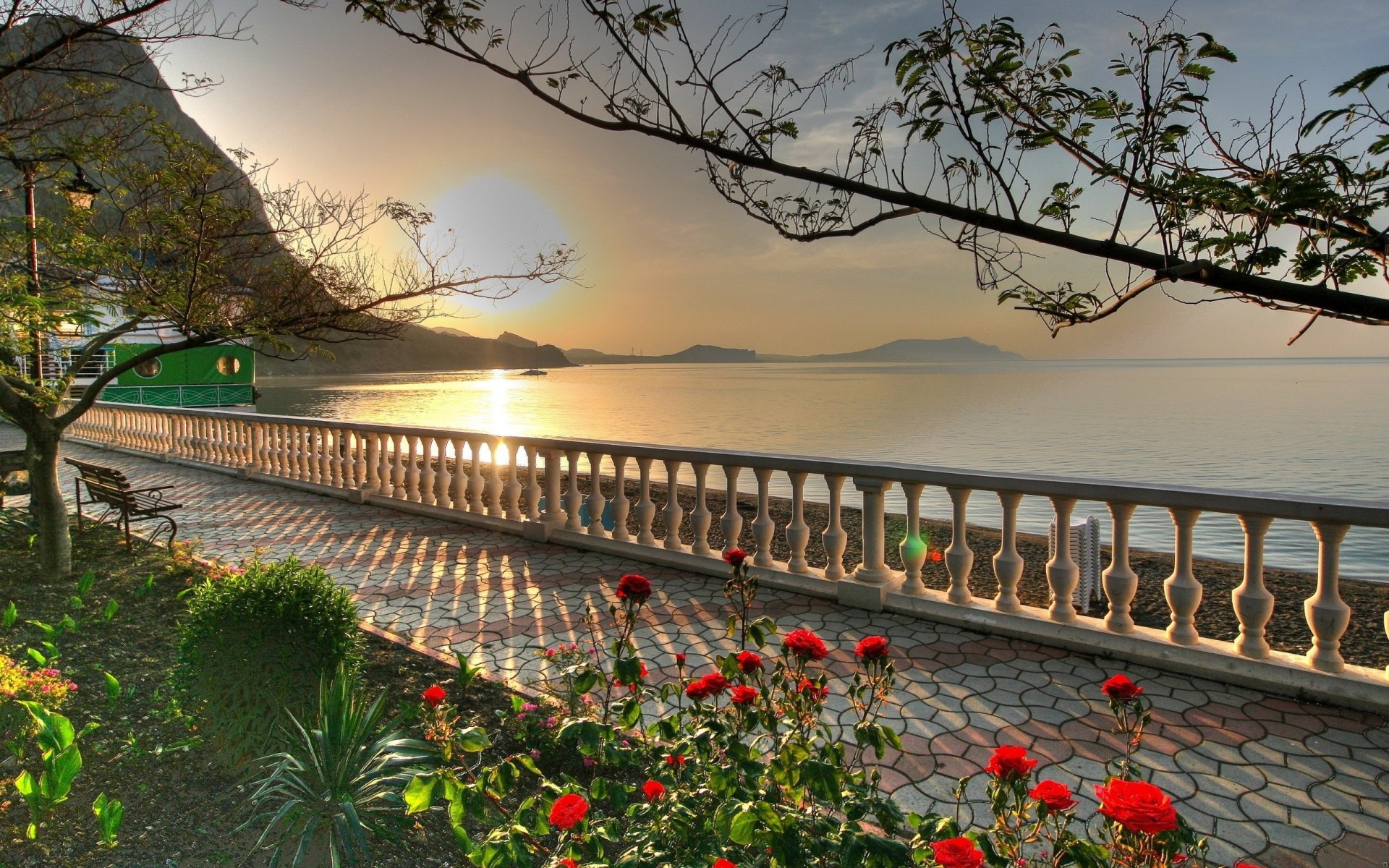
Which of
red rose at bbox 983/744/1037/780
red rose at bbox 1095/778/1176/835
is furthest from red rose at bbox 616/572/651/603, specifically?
red rose at bbox 1095/778/1176/835

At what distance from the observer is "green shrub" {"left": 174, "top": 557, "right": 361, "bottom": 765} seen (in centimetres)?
340

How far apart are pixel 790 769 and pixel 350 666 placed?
2674mm

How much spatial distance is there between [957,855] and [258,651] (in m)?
3.48

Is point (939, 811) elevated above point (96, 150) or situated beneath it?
situated beneath

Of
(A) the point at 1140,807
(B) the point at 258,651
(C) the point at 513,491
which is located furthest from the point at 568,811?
(C) the point at 513,491

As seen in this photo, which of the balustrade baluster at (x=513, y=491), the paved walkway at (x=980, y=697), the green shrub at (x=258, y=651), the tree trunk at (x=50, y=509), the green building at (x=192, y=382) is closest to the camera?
the paved walkway at (x=980, y=697)

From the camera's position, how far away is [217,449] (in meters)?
14.4

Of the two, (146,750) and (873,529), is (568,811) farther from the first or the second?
(873,529)

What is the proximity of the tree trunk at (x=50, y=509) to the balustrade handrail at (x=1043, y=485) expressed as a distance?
4.21m

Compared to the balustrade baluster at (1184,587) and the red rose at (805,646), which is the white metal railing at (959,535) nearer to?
the balustrade baluster at (1184,587)

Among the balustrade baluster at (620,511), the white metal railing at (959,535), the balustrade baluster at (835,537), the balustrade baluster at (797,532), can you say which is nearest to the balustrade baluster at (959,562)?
the white metal railing at (959,535)

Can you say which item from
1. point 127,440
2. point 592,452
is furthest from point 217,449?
point 592,452

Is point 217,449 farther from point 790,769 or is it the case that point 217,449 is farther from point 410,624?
point 790,769

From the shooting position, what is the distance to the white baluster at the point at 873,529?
575cm
